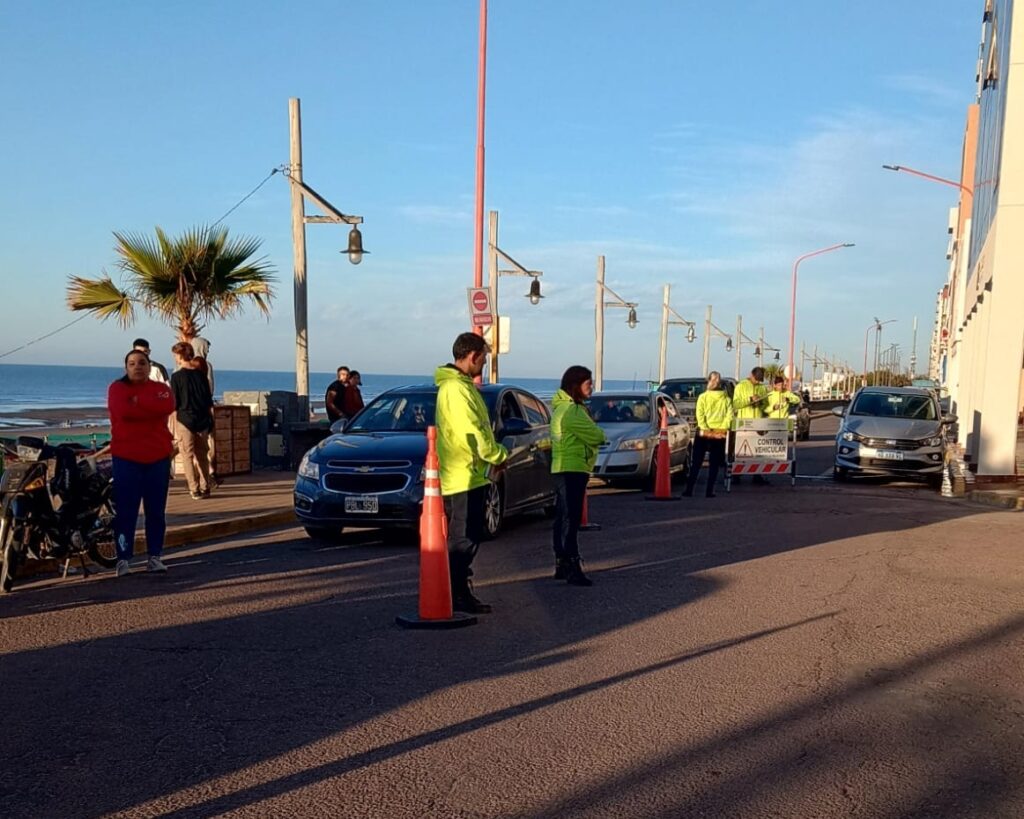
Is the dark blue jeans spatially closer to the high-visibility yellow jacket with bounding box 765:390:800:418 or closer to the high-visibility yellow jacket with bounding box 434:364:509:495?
the high-visibility yellow jacket with bounding box 434:364:509:495

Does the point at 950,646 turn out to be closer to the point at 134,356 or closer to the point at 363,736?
the point at 363,736

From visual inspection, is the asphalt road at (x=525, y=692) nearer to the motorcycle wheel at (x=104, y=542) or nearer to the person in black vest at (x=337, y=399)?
the motorcycle wheel at (x=104, y=542)

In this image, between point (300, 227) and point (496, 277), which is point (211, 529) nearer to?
point (300, 227)

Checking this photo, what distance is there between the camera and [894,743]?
522cm

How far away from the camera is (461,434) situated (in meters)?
7.65

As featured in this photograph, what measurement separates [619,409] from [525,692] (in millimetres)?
13241

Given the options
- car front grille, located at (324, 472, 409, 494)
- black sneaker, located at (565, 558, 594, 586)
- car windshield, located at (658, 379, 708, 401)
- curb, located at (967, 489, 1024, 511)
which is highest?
car windshield, located at (658, 379, 708, 401)

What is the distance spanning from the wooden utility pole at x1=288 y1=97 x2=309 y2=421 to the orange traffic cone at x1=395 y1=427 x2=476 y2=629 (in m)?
11.2

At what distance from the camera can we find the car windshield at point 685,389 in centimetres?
2914

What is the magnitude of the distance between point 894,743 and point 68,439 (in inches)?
401

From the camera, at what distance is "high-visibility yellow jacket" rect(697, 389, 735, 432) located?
52.6 feet

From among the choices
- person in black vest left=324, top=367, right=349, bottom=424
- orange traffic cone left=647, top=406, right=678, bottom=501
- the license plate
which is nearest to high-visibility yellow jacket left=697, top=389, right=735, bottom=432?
orange traffic cone left=647, top=406, right=678, bottom=501

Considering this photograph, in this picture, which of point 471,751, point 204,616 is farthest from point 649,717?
point 204,616

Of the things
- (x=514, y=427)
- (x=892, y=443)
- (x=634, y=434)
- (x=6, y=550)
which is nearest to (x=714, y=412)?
(x=634, y=434)
